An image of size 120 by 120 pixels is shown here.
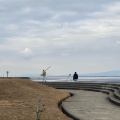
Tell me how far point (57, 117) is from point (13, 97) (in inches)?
237

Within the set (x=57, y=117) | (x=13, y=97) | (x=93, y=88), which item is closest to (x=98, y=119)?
(x=57, y=117)

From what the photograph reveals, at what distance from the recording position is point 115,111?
16688 millimetres

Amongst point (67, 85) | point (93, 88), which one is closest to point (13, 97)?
point (93, 88)

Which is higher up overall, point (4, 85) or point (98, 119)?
point (4, 85)

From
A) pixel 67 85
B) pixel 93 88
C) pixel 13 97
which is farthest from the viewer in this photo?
pixel 67 85

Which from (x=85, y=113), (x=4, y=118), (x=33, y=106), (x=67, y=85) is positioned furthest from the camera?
(x=67, y=85)

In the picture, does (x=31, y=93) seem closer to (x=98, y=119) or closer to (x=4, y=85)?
(x=4, y=85)

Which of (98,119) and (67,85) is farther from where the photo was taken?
(67,85)

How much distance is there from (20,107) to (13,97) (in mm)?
3302

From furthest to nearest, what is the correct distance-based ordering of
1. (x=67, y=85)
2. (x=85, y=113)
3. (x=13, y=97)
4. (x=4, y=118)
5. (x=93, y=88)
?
(x=67, y=85) < (x=93, y=88) < (x=13, y=97) < (x=85, y=113) < (x=4, y=118)

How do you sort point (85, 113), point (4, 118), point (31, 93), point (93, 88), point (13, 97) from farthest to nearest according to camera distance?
point (93, 88) → point (31, 93) → point (13, 97) → point (85, 113) → point (4, 118)

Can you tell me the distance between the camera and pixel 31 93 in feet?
72.5

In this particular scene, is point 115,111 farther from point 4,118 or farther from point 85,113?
point 4,118

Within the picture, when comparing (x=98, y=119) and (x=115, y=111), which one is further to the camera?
(x=115, y=111)
